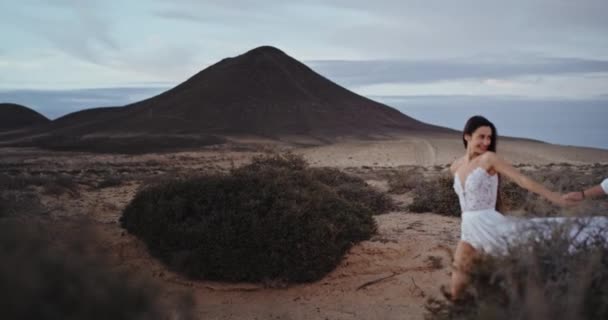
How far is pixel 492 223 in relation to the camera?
16.3ft

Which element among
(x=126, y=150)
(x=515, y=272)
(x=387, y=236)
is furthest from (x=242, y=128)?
(x=515, y=272)

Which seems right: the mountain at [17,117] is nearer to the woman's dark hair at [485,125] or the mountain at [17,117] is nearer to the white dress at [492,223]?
the woman's dark hair at [485,125]

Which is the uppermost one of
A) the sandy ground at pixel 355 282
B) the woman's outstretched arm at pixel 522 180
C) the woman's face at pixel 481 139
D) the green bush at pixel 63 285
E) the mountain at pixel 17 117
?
the mountain at pixel 17 117

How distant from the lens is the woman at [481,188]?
15.9 ft

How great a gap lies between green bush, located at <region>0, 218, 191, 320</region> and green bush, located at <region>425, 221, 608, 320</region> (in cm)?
178

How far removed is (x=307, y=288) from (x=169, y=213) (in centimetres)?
224

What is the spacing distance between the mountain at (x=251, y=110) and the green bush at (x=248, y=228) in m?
52.0

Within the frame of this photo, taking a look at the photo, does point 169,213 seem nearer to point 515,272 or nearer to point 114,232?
point 114,232

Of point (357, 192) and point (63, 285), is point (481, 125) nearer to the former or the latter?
point (63, 285)

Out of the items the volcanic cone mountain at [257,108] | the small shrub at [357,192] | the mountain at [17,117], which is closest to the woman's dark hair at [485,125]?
the small shrub at [357,192]

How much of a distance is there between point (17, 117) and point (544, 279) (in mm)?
103403

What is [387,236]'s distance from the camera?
9305mm

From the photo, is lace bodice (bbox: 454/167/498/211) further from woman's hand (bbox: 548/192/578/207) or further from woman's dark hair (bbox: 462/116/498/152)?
woman's hand (bbox: 548/192/578/207)

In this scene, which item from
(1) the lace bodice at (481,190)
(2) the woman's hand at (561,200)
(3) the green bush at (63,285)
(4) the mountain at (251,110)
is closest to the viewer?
(3) the green bush at (63,285)
